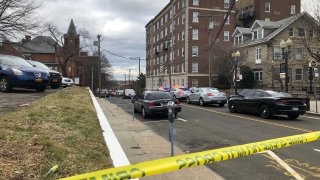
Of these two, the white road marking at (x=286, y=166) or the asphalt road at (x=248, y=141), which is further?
the asphalt road at (x=248, y=141)

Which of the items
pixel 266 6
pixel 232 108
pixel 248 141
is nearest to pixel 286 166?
pixel 248 141

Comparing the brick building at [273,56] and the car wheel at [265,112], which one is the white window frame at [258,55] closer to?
the brick building at [273,56]

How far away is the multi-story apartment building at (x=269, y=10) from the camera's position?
68.8 m

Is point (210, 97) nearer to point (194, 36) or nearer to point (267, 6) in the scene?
point (194, 36)

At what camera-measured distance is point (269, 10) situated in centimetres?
6906

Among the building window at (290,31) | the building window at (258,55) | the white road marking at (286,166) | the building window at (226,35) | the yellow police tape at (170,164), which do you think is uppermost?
the building window at (226,35)

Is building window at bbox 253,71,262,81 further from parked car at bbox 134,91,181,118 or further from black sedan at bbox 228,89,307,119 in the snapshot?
parked car at bbox 134,91,181,118

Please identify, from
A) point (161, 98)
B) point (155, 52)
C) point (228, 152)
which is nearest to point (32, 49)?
point (155, 52)

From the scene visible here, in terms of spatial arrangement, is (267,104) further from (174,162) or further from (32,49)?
(32,49)

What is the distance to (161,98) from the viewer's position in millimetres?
18734

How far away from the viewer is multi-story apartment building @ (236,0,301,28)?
226ft

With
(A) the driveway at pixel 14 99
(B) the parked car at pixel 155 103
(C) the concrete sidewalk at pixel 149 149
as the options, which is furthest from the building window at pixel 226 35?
(A) the driveway at pixel 14 99

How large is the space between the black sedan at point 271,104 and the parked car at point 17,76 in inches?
415

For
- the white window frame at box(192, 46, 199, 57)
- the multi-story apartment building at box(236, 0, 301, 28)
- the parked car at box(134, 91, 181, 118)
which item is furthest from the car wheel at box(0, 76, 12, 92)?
the multi-story apartment building at box(236, 0, 301, 28)
